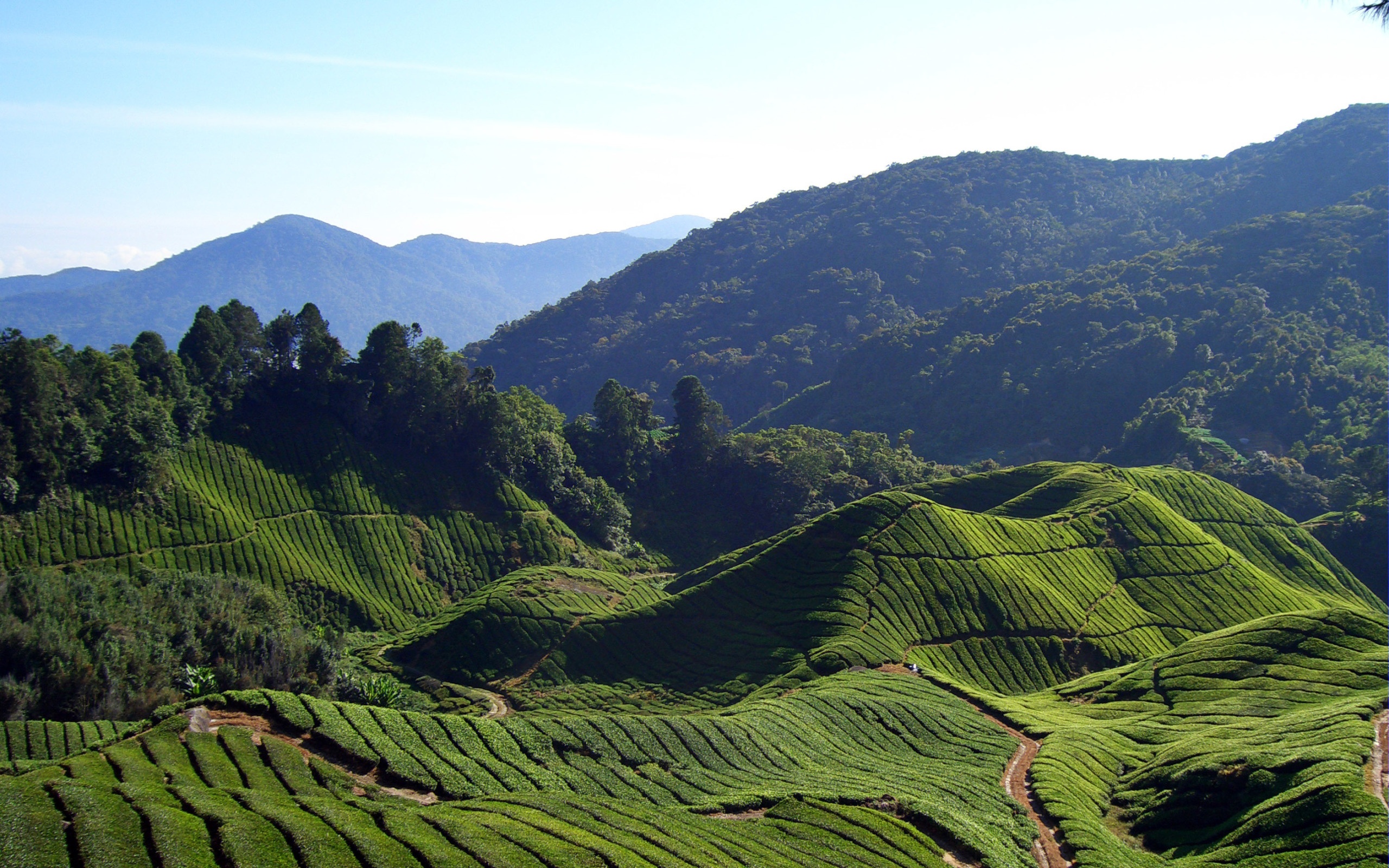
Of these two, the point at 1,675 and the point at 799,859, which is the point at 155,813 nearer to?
the point at 799,859

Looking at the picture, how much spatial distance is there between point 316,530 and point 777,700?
Result: 5081 centimetres

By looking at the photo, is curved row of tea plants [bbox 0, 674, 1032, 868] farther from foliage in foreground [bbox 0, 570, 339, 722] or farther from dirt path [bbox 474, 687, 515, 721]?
foliage in foreground [bbox 0, 570, 339, 722]

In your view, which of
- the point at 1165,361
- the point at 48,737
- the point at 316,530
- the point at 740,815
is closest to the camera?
the point at 740,815

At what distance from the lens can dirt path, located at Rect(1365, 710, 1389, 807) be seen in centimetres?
2705

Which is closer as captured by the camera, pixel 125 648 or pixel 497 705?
pixel 125 648

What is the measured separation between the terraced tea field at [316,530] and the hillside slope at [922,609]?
12.9 metres

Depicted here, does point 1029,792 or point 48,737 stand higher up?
point 48,737

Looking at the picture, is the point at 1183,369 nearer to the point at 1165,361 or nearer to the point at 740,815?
the point at 1165,361

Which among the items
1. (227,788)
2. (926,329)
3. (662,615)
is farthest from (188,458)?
(926,329)

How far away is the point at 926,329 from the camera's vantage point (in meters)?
192

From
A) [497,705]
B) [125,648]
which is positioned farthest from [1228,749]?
[125,648]

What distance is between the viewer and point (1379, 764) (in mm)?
28797

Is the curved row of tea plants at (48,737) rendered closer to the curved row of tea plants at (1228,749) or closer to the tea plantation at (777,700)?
the tea plantation at (777,700)

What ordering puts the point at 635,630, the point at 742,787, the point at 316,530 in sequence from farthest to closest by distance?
the point at 316,530, the point at 635,630, the point at 742,787
